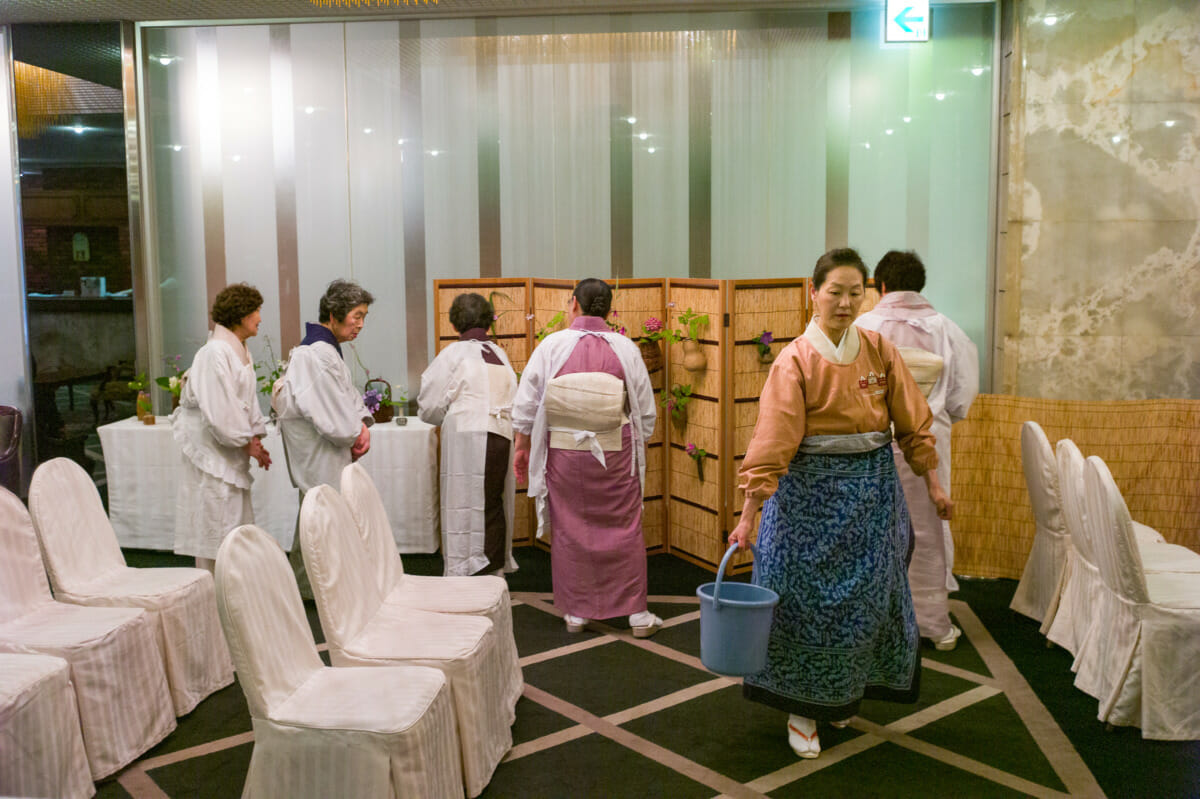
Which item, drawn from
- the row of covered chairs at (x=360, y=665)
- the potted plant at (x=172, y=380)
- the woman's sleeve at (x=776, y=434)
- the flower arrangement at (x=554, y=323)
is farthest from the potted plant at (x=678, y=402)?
the potted plant at (x=172, y=380)

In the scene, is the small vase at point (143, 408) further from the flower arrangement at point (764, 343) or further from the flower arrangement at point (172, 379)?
the flower arrangement at point (764, 343)

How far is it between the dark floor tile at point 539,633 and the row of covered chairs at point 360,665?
2.63ft

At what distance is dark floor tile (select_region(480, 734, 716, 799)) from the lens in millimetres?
3230

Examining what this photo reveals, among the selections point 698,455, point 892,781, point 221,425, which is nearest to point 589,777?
point 892,781

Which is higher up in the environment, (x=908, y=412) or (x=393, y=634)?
(x=908, y=412)

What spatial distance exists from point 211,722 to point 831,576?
7.07ft

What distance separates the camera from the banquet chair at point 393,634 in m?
3.10

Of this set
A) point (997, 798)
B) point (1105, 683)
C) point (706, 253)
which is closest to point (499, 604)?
point (997, 798)

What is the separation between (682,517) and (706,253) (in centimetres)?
158

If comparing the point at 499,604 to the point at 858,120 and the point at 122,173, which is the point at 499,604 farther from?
the point at 122,173

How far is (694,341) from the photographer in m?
5.48

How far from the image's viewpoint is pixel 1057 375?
18.7 feet

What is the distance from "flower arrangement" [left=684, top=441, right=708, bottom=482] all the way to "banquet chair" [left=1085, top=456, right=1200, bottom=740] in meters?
2.12

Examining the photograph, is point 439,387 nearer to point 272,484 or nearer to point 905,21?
point 272,484
